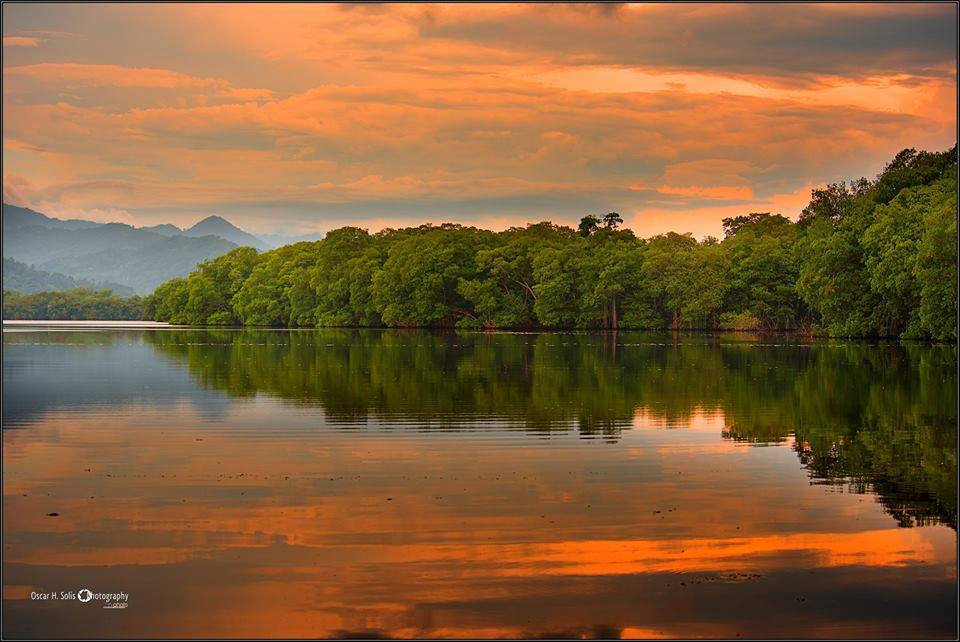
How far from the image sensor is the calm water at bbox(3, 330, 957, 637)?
10180mm

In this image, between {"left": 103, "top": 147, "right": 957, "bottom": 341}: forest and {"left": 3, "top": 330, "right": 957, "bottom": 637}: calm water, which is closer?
{"left": 3, "top": 330, "right": 957, "bottom": 637}: calm water

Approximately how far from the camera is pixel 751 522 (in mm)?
13758

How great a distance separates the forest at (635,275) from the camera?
74188mm

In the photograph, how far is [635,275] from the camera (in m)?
122

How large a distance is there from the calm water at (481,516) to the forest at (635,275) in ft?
158

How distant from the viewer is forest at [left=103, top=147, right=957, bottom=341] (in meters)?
74.2

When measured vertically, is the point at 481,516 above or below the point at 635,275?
below

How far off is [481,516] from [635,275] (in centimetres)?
10999

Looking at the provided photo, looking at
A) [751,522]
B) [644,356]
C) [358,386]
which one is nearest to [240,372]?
[358,386]

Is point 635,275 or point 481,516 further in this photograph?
point 635,275

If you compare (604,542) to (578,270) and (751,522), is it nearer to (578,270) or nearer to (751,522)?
(751,522)

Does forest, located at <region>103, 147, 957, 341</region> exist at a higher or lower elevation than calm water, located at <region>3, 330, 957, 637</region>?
higher

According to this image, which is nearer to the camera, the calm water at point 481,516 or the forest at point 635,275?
the calm water at point 481,516

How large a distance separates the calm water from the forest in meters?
48.1
